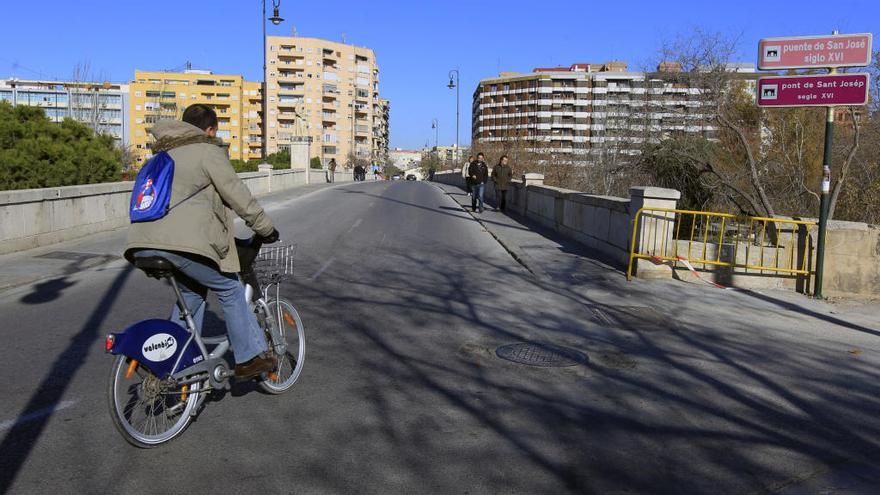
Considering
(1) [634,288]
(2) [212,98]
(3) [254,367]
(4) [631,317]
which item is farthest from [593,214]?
(2) [212,98]

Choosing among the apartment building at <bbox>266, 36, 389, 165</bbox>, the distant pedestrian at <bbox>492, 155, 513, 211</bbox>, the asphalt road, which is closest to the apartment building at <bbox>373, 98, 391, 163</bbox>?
the apartment building at <bbox>266, 36, 389, 165</bbox>

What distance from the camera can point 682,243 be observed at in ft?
36.3

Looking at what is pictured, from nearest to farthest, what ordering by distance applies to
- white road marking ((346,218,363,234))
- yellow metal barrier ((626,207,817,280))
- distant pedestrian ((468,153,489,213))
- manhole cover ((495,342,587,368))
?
manhole cover ((495,342,587,368)) → yellow metal barrier ((626,207,817,280)) → white road marking ((346,218,363,234)) → distant pedestrian ((468,153,489,213))

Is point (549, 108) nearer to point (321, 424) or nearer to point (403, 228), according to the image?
point (403, 228)

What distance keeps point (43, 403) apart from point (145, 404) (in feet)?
3.82

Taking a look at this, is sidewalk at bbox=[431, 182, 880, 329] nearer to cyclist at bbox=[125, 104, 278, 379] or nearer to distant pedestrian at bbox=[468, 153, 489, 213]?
cyclist at bbox=[125, 104, 278, 379]

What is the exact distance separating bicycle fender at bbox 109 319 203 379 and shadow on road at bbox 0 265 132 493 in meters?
0.79

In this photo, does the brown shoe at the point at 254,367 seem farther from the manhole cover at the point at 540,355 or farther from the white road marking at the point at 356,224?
the white road marking at the point at 356,224

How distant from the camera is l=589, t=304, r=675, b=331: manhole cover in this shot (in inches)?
303

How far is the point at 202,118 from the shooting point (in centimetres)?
426

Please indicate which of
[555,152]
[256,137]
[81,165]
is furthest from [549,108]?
[81,165]

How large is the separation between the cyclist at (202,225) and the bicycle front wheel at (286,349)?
1.89 feet

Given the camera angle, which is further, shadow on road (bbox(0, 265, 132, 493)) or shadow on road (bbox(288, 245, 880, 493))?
shadow on road (bbox(288, 245, 880, 493))

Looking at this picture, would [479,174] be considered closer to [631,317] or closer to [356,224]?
[356,224]
